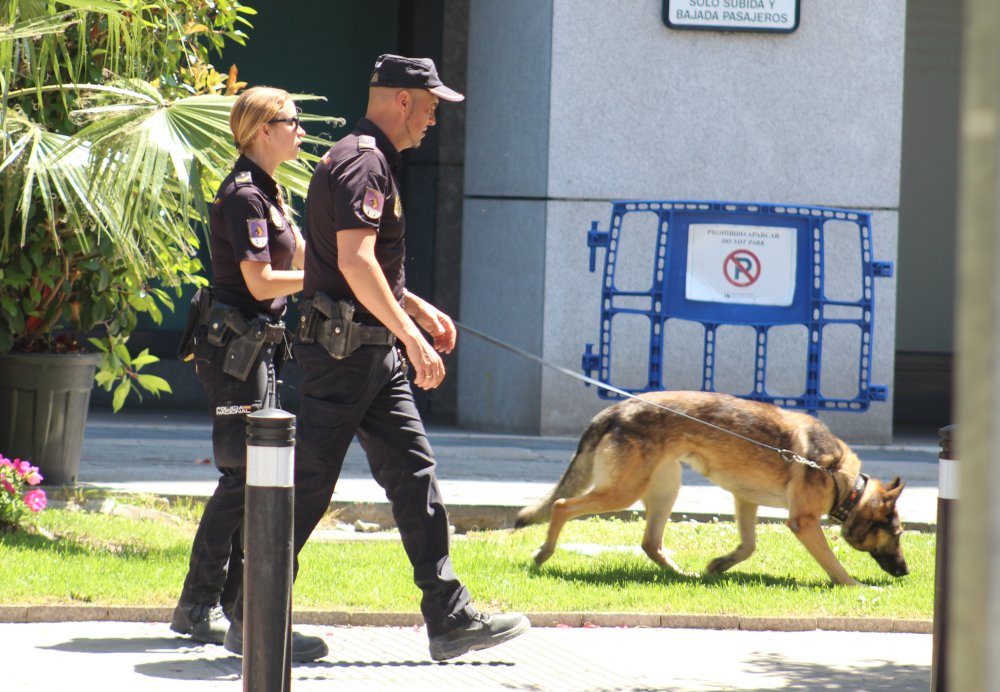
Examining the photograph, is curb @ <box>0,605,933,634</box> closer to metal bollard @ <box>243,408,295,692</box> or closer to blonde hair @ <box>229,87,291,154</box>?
metal bollard @ <box>243,408,295,692</box>

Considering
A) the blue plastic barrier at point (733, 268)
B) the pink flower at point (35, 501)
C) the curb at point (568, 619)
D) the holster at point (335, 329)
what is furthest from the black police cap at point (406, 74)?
the blue plastic barrier at point (733, 268)

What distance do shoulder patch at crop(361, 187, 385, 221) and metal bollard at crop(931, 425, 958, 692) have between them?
6.11 feet

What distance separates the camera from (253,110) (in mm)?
4965

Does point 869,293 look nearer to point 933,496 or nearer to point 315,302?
point 933,496

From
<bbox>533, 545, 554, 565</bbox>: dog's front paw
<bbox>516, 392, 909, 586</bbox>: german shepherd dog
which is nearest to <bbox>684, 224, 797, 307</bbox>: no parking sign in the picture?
<bbox>516, 392, 909, 586</bbox>: german shepherd dog

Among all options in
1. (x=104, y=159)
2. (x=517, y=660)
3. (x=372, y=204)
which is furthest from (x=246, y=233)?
(x=517, y=660)

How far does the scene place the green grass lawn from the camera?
18.7ft

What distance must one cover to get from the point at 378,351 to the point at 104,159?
7.13 feet

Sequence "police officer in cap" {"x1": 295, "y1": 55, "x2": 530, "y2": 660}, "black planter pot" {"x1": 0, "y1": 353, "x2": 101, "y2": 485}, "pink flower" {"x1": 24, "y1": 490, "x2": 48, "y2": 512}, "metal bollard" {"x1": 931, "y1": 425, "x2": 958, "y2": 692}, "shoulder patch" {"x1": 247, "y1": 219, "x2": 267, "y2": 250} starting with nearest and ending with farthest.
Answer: "metal bollard" {"x1": 931, "y1": 425, "x2": 958, "y2": 692}, "police officer in cap" {"x1": 295, "y1": 55, "x2": 530, "y2": 660}, "shoulder patch" {"x1": 247, "y1": 219, "x2": 267, "y2": 250}, "pink flower" {"x1": 24, "y1": 490, "x2": 48, "y2": 512}, "black planter pot" {"x1": 0, "y1": 353, "x2": 101, "y2": 485}

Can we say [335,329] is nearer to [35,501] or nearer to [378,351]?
[378,351]

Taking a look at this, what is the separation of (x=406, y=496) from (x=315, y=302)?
2.35 feet

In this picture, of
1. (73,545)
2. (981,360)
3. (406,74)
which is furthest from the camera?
(73,545)

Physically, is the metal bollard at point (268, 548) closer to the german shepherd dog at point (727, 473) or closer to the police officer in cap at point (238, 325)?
the police officer in cap at point (238, 325)

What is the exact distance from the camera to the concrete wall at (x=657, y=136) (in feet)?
37.9
